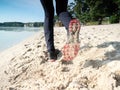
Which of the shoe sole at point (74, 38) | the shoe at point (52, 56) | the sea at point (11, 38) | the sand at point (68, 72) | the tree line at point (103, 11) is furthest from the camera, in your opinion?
the tree line at point (103, 11)

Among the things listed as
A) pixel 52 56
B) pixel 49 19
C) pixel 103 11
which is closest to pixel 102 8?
pixel 103 11

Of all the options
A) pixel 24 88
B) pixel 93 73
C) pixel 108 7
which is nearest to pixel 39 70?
pixel 24 88

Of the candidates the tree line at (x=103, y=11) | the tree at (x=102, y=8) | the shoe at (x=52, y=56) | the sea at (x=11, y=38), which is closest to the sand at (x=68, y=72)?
the shoe at (x=52, y=56)

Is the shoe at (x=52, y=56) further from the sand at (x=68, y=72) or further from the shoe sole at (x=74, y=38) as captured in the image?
the shoe sole at (x=74, y=38)

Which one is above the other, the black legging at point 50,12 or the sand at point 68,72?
the black legging at point 50,12

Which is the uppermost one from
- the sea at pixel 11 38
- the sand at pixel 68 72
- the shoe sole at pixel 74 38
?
the shoe sole at pixel 74 38

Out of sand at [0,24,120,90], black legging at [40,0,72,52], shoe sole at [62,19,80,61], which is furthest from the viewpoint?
black legging at [40,0,72,52]

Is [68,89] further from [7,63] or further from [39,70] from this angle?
[7,63]

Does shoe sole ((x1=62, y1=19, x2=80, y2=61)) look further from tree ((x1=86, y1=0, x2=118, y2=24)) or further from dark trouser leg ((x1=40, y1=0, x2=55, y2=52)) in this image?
tree ((x1=86, y1=0, x2=118, y2=24))

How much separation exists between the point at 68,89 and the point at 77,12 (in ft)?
170

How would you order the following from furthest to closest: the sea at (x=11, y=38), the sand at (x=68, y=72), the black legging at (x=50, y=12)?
the sea at (x=11, y=38)
the black legging at (x=50, y=12)
the sand at (x=68, y=72)

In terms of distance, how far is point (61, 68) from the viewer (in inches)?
147

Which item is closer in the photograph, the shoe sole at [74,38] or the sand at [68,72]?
the sand at [68,72]

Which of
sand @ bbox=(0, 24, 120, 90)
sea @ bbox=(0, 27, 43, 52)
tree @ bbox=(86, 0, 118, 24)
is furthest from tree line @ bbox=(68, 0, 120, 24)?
sand @ bbox=(0, 24, 120, 90)
